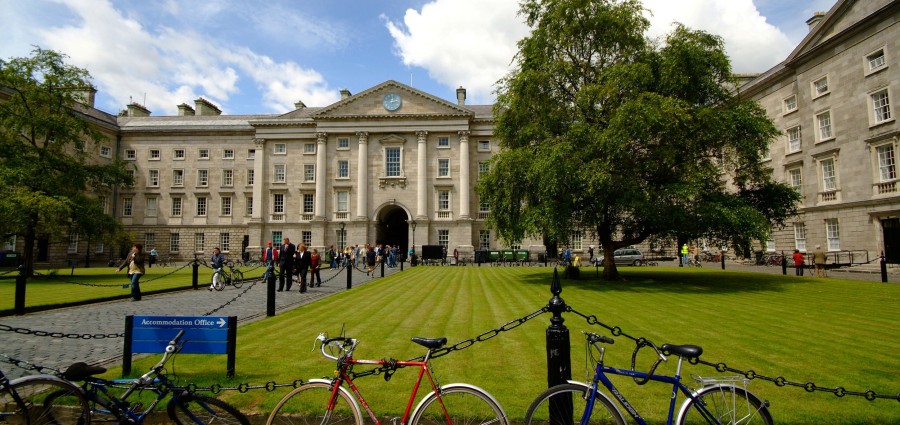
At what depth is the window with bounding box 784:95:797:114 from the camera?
1326 inches

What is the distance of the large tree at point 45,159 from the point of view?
84.1 feet

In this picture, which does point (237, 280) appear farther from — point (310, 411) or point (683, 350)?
point (683, 350)

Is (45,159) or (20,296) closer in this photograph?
(20,296)

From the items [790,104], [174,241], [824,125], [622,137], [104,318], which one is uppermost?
[790,104]

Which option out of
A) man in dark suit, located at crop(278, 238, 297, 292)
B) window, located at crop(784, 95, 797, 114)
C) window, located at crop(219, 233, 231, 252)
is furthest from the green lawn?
window, located at crop(219, 233, 231, 252)

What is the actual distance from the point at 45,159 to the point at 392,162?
28.1 meters

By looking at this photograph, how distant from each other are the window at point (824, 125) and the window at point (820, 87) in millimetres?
1317

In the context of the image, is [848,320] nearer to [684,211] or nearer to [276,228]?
[684,211]

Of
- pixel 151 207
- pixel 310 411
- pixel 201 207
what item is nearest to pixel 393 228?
pixel 201 207

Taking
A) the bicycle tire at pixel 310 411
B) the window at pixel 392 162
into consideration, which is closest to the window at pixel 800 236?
the window at pixel 392 162

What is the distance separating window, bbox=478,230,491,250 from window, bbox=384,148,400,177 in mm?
10684

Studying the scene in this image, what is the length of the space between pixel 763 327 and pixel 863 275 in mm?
19380

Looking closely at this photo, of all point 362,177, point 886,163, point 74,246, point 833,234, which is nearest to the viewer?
point 886,163

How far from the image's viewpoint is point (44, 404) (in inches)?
178
